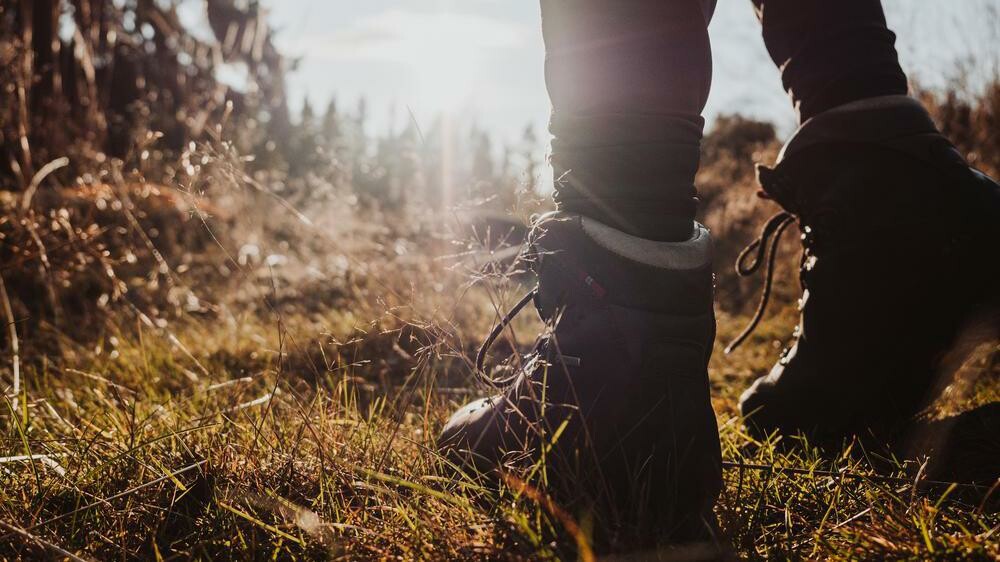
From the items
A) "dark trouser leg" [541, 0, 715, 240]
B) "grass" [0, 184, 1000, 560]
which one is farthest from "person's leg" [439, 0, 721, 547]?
"grass" [0, 184, 1000, 560]

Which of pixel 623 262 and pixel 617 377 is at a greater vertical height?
pixel 623 262

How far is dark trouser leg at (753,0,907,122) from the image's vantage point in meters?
1.26

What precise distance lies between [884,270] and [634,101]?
0.70 m

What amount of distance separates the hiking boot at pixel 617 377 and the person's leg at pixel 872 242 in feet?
1.39

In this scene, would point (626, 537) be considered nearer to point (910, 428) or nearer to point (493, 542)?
point (493, 542)

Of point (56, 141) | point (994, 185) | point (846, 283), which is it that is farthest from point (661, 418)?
point (56, 141)

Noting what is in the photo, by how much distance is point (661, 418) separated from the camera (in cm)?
94

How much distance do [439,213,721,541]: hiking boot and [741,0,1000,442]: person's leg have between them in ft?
1.39

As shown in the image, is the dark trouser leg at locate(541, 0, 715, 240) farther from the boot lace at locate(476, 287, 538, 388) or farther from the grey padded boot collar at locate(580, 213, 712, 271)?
the boot lace at locate(476, 287, 538, 388)

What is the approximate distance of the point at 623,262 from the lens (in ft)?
3.18

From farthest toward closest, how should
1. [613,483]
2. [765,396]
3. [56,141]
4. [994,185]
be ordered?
[56,141] → [765,396] → [994,185] → [613,483]

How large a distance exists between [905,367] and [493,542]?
995 millimetres

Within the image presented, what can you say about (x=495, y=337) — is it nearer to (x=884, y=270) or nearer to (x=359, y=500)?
(x=359, y=500)

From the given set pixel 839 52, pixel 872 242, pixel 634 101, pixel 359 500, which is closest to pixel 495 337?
pixel 359 500
